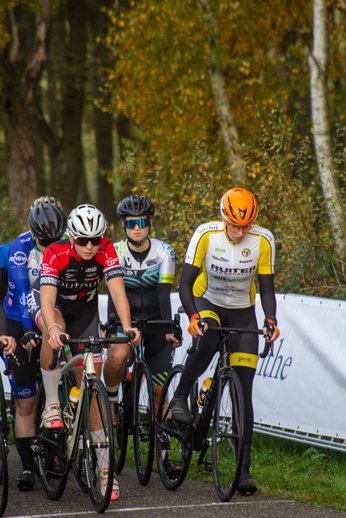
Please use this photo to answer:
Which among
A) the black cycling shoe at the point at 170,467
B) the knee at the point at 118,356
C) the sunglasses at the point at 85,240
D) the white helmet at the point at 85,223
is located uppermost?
the white helmet at the point at 85,223

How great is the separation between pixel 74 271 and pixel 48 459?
59.5 inches

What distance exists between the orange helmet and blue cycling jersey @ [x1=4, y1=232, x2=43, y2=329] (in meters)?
1.63

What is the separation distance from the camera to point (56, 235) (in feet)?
16.0

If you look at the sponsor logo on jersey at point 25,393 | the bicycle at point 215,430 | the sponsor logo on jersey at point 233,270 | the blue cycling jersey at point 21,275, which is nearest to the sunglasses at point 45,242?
the blue cycling jersey at point 21,275

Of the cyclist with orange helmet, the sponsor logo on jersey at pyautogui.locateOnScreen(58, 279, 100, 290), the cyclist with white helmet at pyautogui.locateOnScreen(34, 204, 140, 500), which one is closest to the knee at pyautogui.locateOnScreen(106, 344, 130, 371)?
the cyclist with white helmet at pyautogui.locateOnScreen(34, 204, 140, 500)

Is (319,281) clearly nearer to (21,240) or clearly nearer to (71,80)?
(21,240)

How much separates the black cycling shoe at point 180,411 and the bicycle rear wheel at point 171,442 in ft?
0.30

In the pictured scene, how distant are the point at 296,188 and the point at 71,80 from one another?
11.9 meters

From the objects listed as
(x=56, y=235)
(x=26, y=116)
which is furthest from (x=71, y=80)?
(x=56, y=235)

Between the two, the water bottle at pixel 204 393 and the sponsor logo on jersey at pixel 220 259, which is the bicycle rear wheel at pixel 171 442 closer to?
the water bottle at pixel 204 393

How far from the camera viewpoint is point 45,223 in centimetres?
483

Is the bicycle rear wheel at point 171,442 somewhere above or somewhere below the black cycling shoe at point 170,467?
above

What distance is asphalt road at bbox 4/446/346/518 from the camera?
167 inches

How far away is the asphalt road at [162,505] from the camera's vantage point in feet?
13.9
